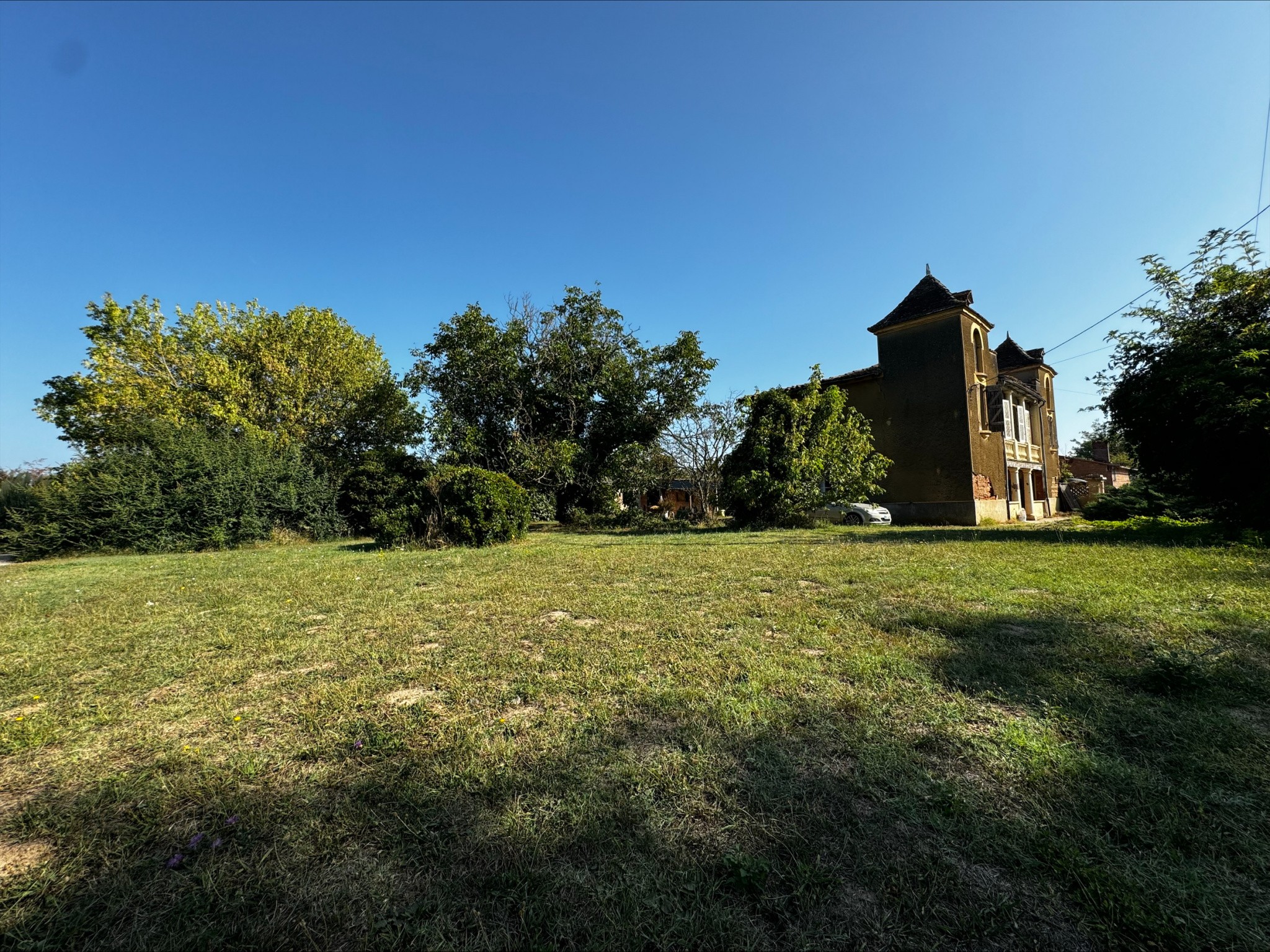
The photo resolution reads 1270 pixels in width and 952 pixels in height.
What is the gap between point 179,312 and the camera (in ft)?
69.4

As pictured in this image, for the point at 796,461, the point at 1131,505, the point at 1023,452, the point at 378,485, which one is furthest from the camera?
the point at 1023,452

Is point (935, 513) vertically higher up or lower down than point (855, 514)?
lower down

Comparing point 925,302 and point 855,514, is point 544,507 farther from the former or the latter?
point 925,302

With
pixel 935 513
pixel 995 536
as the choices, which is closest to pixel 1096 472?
pixel 935 513

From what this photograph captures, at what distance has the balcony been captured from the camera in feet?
70.9

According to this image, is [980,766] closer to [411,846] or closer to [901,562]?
[411,846]

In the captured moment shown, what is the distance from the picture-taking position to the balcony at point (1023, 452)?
70.9 ft

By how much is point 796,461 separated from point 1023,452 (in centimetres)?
1473

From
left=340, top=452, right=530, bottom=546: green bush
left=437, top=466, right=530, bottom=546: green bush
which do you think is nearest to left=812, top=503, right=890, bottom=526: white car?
left=340, top=452, right=530, bottom=546: green bush

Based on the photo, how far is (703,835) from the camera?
1.73m

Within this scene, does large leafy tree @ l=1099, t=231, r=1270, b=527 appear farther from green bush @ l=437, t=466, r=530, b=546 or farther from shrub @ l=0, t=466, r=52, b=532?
shrub @ l=0, t=466, r=52, b=532

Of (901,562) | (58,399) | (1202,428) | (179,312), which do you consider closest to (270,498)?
(179,312)

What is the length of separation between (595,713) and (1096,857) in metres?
1.96

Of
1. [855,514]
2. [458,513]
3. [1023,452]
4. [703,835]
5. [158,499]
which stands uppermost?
[1023,452]
